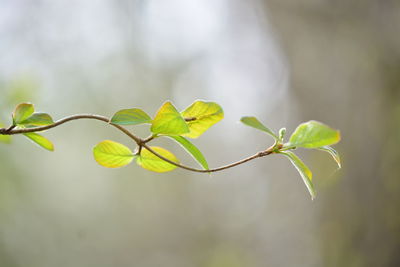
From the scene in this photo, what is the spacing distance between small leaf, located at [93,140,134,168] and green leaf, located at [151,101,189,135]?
0.06 metres

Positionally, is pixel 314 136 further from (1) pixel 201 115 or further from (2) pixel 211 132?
(2) pixel 211 132

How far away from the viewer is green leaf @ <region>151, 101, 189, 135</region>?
0.81 feet

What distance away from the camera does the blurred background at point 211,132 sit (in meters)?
1.29

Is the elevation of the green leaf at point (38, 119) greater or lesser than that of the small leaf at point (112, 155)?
greater

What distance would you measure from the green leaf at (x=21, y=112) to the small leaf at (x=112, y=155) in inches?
2.3

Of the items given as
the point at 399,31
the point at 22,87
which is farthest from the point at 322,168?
the point at 22,87

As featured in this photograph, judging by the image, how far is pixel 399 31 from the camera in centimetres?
133

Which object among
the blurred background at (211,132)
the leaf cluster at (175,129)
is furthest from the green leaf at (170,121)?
the blurred background at (211,132)

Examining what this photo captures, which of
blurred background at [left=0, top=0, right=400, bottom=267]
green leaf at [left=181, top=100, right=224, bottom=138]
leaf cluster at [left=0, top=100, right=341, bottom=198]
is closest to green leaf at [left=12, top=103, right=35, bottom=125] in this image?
leaf cluster at [left=0, top=100, right=341, bottom=198]

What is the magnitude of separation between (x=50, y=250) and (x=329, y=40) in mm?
1754

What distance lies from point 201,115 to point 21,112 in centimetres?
12

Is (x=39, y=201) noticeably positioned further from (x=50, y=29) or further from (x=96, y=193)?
(x=50, y=29)

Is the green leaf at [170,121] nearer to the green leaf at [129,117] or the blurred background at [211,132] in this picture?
the green leaf at [129,117]

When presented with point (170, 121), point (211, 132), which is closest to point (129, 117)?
point (170, 121)
